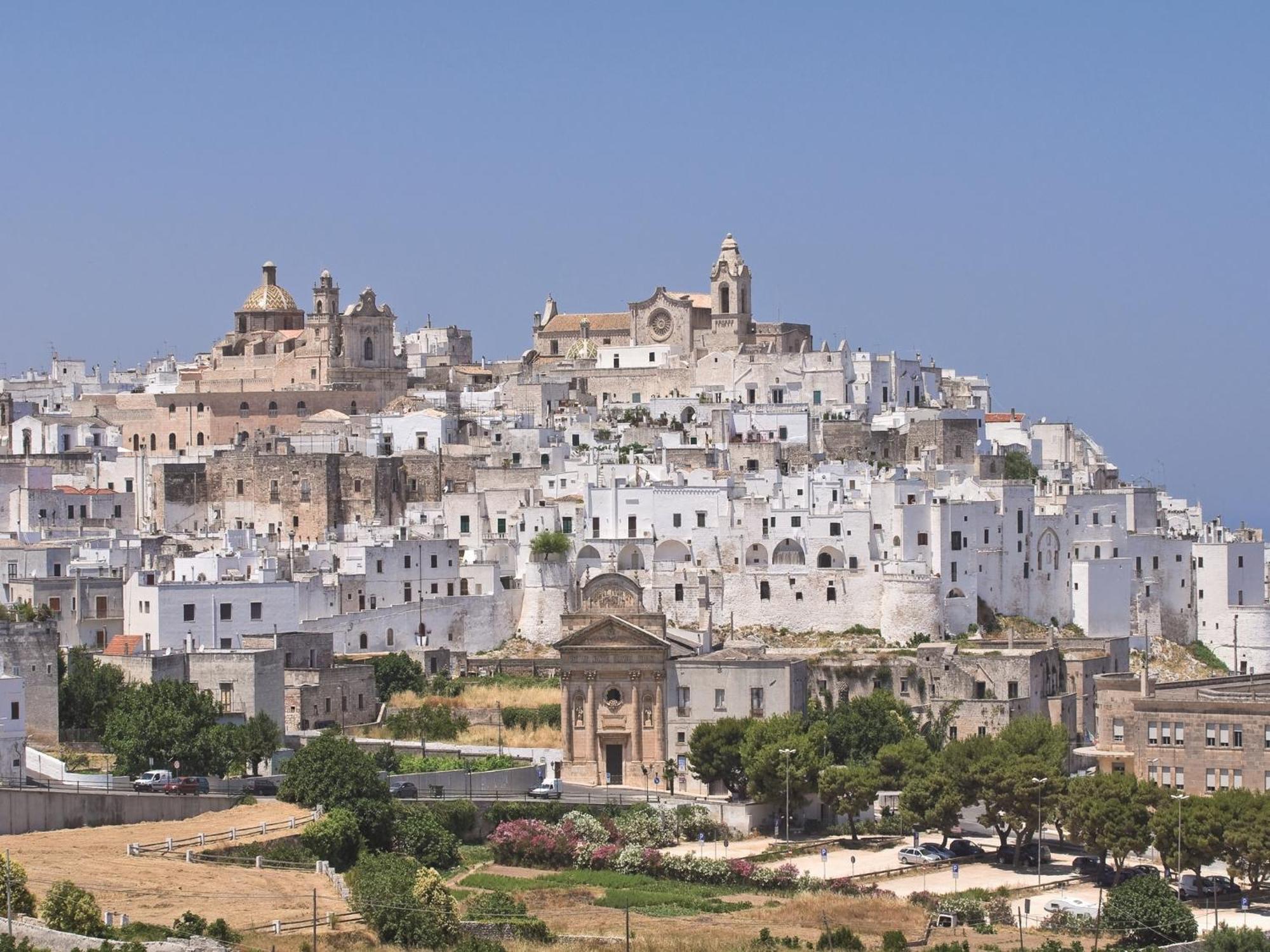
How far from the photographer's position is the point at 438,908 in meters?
53.8

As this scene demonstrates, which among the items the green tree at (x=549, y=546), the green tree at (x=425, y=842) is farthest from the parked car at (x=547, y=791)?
the green tree at (x=549, y=546)

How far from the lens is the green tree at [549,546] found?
83.9 metres

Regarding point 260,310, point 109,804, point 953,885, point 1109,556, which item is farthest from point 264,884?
point 260,310

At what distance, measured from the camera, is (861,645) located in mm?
80688

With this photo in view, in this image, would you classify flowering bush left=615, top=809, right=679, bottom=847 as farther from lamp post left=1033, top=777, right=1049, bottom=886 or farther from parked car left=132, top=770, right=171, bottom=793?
parked car left=132, top=770, right=171, bottom=793

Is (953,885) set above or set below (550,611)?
below

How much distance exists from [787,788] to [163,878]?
52.5 feet

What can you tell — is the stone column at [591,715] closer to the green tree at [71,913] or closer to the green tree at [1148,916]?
the green tree at [1148,916]

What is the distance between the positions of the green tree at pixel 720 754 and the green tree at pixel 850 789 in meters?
2.52

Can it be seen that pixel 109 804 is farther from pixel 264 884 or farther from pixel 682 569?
pixel 682 569

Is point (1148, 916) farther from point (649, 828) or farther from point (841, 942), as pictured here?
point (649, 828)

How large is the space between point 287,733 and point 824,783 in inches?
554

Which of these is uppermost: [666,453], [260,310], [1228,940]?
[260,310]

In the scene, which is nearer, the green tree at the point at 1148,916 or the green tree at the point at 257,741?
the green tree at the point at 1148,916
